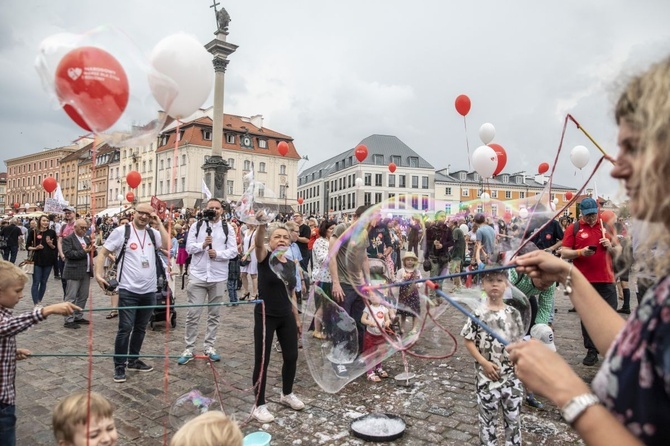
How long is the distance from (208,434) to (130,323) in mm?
4127

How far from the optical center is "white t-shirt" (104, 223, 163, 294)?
5641 mm

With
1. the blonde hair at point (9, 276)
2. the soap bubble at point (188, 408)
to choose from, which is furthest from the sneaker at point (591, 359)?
the blonde hair at point (9, 276)

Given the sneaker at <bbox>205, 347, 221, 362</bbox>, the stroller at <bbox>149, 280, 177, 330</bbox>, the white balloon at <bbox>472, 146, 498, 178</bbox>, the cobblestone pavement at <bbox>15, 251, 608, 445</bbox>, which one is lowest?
the cobblestone pavement at <bbox>15, 251, 608, 445</bbox>

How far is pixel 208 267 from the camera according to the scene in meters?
6.29

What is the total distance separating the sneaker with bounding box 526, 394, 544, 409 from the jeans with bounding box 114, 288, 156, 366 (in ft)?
14.6

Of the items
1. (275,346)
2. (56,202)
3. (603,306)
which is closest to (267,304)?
(275,346)

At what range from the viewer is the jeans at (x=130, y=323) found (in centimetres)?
555

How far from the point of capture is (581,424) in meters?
1.13

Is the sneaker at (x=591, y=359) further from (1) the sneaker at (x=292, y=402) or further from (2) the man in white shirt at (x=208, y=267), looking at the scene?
(2) the man in white shirt at (x=208, y=267)

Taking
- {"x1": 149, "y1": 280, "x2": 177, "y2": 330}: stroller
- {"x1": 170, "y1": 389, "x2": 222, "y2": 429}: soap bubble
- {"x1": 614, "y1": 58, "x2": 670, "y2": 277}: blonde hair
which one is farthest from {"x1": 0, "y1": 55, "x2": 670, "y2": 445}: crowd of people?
{"x1": 170, "y1": 389, "x2": 222, "y2": 429}: soap bubble

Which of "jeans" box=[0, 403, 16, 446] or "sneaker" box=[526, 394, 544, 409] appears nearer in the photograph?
"jeans" box=[0, 403, 16, 446]

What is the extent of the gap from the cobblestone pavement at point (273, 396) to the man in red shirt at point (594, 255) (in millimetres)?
957

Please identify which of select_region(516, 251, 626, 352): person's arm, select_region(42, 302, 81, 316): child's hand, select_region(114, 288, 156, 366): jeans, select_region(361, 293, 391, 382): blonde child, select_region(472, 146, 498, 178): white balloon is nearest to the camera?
select_region(516, 251, 626, 352): person's arm

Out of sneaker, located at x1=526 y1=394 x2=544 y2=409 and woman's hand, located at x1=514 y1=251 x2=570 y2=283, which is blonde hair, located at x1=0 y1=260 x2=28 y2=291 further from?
sneaker, located at x1=526 y1=394 x2=544 y2=409
